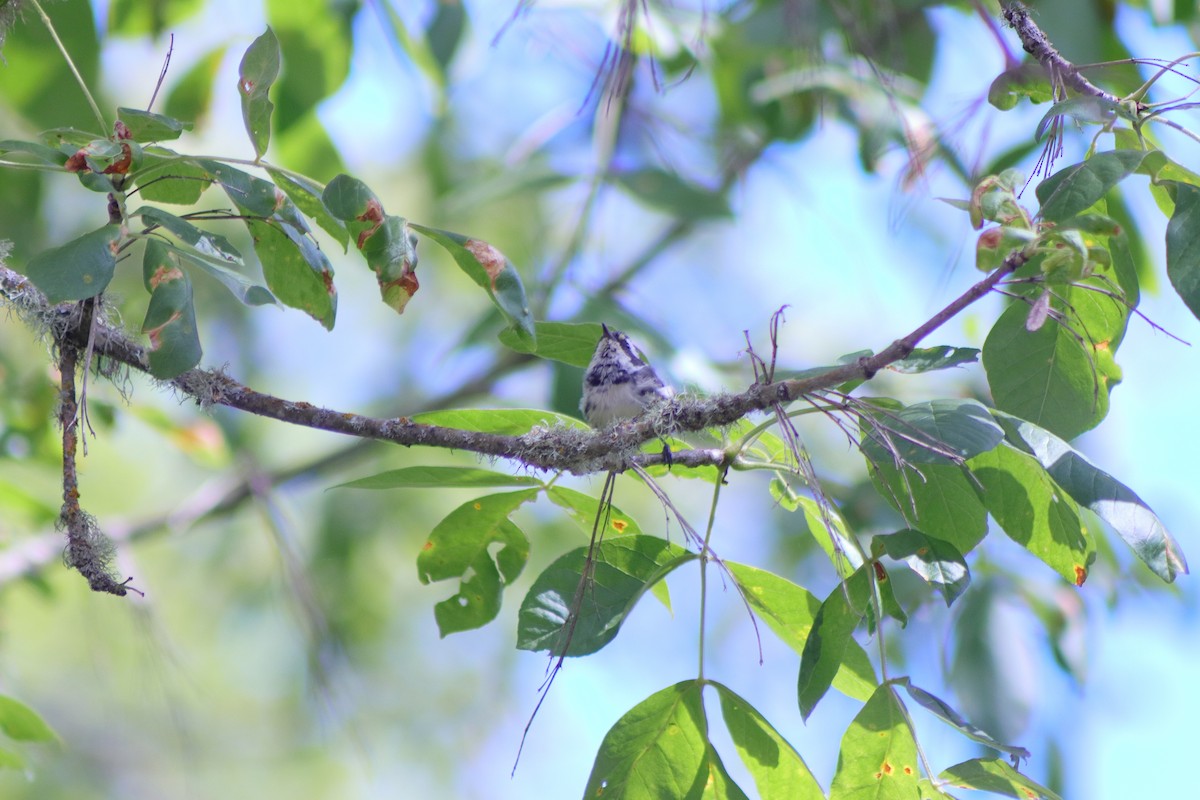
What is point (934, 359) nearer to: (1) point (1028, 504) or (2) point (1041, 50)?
(1) point (1028, 504)

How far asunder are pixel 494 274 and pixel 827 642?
2.81ft

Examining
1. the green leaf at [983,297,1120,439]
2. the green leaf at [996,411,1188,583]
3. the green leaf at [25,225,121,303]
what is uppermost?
the green leaf at [25,225,121,303]

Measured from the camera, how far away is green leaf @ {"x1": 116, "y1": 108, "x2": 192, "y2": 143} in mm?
1730

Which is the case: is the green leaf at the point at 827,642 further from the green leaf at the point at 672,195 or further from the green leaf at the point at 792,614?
the green leaf at the point at 672,195

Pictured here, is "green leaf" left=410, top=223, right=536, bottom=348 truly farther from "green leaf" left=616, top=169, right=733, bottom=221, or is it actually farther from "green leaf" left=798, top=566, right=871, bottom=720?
"green leaf" left=616, top=169, right=733, bottom=221

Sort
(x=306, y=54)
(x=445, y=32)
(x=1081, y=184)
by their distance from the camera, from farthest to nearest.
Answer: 1. (x=445, y=32)
2. (x=306, y=54)
3. (x=1081, y=184)

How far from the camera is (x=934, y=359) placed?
1.73 m

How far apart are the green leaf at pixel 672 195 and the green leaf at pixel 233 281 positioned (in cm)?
208

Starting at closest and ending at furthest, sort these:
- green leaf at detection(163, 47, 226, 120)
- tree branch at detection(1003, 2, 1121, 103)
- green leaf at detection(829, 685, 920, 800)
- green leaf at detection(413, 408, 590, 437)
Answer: green leaf at detection(829, 685, 920, 800)
tree branch at detection(1003, 2, 1121, 103)
green leaf at detection(413, 408, 590, 437)
green leaf at detection(163, 47, 226, 120)

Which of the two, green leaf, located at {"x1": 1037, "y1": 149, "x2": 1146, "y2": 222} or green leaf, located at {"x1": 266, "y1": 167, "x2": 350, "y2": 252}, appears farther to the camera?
green leaf, located at {"x1": 266, "y1": 167, "x2": 350, "y2": 252}

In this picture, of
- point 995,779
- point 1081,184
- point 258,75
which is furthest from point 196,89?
point 995,779

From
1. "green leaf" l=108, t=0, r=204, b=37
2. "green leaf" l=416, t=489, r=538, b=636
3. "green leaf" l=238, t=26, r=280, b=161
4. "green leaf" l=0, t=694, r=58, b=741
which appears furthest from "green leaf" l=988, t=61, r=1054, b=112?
"green leaf" l=108, t=0, r=204, b=37

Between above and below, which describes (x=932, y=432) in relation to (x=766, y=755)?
above

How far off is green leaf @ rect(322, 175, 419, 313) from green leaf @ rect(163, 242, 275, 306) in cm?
18
